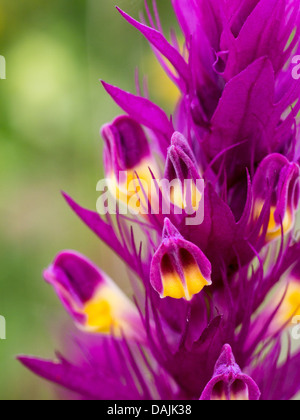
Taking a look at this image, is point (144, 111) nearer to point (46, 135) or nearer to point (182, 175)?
point (182, 175)

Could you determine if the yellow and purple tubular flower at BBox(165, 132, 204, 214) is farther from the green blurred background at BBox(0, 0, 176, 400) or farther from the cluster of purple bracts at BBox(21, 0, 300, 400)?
the green blurred background at BBox(0, 0, 176, 400)

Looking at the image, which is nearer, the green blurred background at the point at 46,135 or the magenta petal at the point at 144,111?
the magenta petal at the point at 144,111

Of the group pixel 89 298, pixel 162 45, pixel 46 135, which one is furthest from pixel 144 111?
pixel 46 135

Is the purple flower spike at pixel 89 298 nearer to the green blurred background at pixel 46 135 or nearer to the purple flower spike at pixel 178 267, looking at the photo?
the purple flower spike at pixel 178 267

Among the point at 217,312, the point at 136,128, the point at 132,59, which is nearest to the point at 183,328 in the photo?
the point at 217,312

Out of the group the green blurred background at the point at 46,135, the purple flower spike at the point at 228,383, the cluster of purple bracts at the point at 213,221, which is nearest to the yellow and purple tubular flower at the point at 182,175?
the cluster of purple bracts at the point at 213,221

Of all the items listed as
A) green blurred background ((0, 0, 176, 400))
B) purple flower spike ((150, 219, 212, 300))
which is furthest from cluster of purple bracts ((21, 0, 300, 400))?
green blurred background ((0, 0, 176, 400))

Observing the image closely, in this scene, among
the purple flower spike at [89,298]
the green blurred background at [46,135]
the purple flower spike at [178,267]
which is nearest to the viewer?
the purple flower spike at [178,267]
